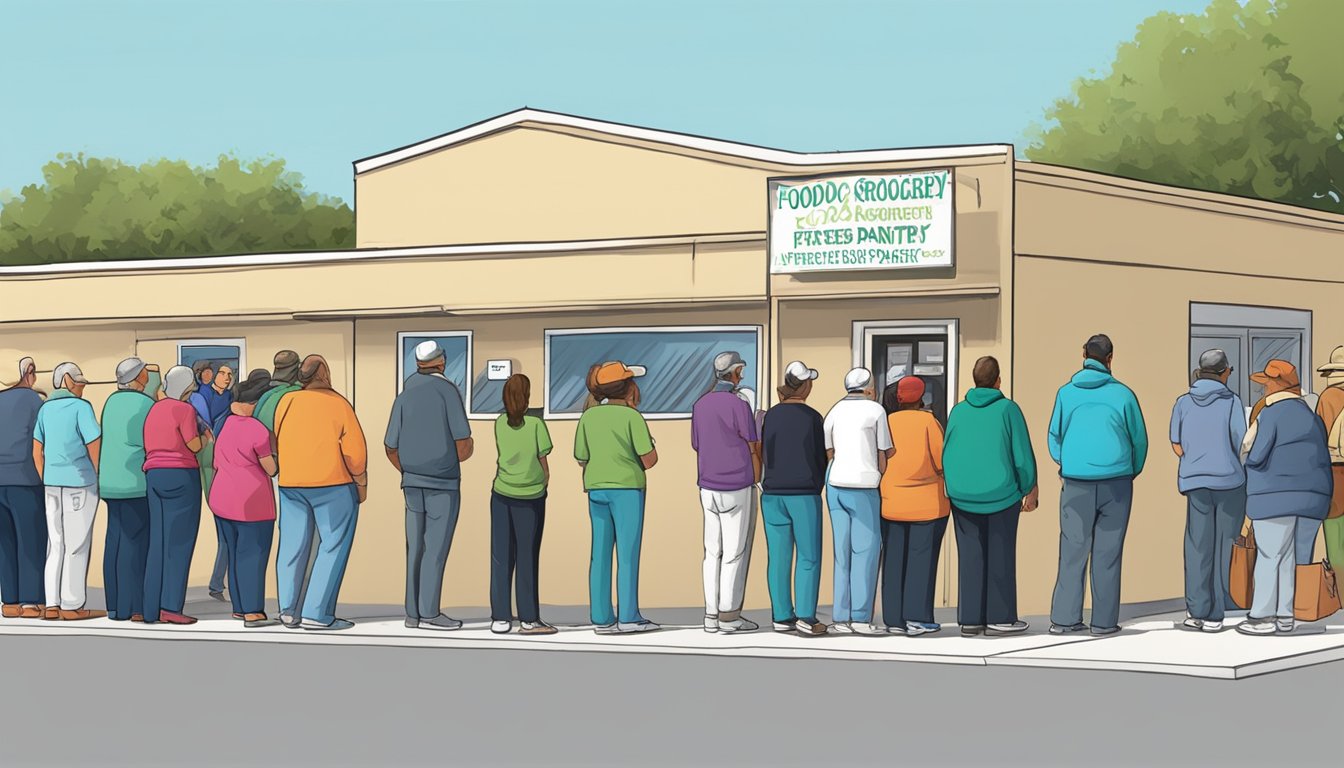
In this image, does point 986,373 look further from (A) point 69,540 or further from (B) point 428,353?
(A) point 69,540

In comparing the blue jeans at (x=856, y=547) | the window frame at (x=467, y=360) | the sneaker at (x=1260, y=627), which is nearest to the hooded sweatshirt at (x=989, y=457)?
the blue jeans at (x=856, y=547)

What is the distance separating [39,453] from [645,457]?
4950mm

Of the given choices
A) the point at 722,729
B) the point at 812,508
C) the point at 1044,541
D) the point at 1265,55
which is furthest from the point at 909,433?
the point at 1265,55

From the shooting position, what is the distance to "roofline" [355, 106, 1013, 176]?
1581cm

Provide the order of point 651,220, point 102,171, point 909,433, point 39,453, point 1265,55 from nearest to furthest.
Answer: point 909,433 → point 39,453 → point 651,220 → point 1265,55 → point 102,171

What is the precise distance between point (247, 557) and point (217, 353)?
4780mm

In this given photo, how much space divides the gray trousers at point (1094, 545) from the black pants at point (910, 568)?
918 mm

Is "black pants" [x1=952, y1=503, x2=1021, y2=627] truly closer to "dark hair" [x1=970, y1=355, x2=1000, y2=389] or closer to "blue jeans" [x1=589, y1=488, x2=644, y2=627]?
"dark hair" [x1=970, y1=355, x2=1000, y2=389]

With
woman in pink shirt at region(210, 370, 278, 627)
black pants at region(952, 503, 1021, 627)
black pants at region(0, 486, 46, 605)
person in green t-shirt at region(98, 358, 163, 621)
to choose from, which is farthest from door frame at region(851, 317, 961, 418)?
black pants at region(0, 486, 46, 605)

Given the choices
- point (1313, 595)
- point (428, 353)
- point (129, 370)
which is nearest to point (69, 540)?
point (129, 370)

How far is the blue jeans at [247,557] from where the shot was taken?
14.4 metres

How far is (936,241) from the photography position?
1566 cm

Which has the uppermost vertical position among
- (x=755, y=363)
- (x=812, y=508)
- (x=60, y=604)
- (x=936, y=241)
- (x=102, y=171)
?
(x=102, y=171)

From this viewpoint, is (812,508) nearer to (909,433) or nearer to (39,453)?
(909,433)
